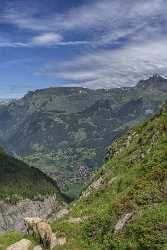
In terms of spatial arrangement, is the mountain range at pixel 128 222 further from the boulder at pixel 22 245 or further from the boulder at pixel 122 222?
the boulder at pixel 22 245

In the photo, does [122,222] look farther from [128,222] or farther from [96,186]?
[96,186]

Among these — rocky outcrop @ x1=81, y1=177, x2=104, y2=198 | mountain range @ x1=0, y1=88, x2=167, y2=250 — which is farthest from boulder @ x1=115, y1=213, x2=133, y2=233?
rocky outcrop @ x1=81, y1=177, x2=104, y2=198

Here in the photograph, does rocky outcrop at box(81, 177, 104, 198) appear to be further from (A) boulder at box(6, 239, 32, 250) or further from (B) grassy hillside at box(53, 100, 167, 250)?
(A) boulder at box(6, 239, 32, 250)

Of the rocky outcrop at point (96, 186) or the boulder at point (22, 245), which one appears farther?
the rocky outcrop at point (96, 186)

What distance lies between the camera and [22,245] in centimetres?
4391

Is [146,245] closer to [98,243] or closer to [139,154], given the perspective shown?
[98,243]

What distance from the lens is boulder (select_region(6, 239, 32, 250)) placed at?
43513 mm

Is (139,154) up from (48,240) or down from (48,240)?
up

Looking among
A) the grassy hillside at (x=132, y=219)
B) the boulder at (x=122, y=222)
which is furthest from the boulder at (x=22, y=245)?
the boulder at (x=122, y=222)

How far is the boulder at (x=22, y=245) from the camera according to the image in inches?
1713

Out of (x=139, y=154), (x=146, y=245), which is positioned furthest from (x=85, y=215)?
(x=139, y=154)

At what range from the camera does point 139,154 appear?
69.8m

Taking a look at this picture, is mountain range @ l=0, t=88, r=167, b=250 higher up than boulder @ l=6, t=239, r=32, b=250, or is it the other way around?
mountain range @ l=0, t=88, r=167, b=250

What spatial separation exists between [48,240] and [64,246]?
175cm
